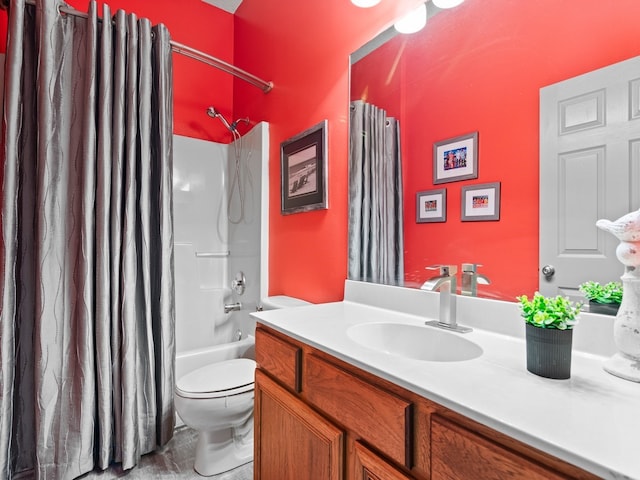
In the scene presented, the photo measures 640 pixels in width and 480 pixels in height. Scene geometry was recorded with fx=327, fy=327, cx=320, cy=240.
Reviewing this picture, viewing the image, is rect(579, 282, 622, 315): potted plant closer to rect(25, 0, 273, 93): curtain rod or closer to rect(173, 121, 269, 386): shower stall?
rect(173, 121, 269, 386): shower stall

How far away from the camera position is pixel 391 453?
681 mm

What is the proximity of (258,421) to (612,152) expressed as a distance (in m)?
1.33

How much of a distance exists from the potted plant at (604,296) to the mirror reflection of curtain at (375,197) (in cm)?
59

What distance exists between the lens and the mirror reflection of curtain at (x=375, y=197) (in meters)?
1.34

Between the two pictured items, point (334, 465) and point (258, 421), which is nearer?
point (334, 465)

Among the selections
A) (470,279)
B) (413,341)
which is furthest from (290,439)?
(470,279)

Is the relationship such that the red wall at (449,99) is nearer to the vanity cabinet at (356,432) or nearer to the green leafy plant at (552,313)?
the green leafy plant at (552,313)

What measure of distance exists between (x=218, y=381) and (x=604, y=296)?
153 centimetres

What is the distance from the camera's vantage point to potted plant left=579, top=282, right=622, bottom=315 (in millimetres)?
779

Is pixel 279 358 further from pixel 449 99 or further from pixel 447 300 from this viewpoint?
pixel 449 99

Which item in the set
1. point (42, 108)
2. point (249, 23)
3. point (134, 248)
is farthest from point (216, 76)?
point (134, 248)

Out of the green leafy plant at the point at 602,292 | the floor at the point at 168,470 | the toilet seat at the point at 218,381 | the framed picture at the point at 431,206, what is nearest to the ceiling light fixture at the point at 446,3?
the framed picture at the point at 431,206

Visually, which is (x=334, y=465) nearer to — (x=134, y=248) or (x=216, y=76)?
(x=134, y=248)

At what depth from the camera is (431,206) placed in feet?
3.97
